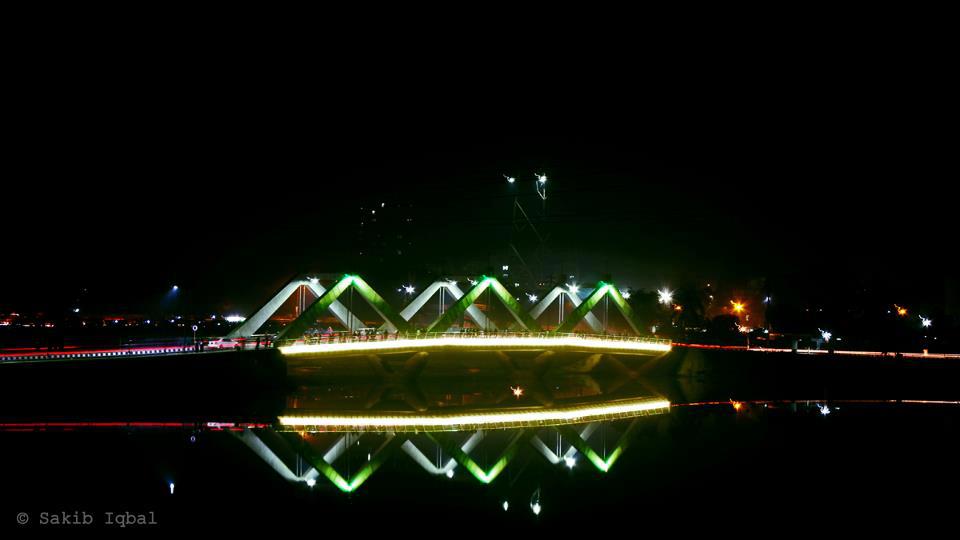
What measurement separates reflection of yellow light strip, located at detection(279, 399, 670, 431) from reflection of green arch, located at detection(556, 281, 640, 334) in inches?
611

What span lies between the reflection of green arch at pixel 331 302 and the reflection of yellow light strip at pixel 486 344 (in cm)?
222

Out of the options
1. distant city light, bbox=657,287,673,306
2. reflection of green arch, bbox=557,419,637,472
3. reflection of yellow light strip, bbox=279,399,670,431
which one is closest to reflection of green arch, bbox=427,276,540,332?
reflection of yellow light strip, bbox=279,399,670,431

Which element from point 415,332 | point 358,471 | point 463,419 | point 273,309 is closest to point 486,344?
point 415,332

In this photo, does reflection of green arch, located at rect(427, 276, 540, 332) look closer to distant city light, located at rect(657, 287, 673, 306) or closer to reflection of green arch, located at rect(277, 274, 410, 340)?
reflection of green arch, located at rect(277, 274, 410, 340)

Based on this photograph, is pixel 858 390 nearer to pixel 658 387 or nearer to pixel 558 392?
pixel 658 387

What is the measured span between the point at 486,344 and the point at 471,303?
528 centimetres

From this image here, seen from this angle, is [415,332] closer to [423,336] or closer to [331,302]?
[423,336]

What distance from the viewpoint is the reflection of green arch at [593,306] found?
52625 millimetres

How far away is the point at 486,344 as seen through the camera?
4484 cm

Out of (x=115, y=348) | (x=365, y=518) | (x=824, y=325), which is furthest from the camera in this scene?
(x=824, y=325)

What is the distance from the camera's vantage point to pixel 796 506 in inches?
700

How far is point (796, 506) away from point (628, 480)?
445 centimetres

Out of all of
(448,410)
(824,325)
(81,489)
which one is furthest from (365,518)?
(824,325)

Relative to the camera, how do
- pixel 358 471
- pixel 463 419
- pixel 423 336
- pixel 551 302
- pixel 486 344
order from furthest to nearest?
pixel 551 302 → pixel 486 344 → pixel 423 336 → pixel 463 419 → pixel 358 471
